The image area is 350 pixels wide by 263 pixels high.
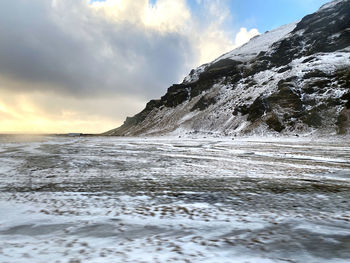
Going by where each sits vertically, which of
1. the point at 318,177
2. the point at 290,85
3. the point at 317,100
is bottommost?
the point at 318,177

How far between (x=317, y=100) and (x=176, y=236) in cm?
7739

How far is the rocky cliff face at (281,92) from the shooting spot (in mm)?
65875

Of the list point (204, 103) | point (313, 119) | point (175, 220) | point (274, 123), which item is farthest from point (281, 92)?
point (175, 220)

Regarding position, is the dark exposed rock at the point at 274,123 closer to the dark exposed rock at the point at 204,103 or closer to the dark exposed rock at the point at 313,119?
the dark exposed rock at the point at 313,119

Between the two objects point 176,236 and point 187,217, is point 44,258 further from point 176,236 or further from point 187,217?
point 187,217

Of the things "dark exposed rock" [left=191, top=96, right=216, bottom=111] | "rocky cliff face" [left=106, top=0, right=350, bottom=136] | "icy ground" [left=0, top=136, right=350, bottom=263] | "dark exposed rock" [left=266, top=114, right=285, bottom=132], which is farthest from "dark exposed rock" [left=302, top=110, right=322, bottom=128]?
"icy ground" [left=0, top=136, right=350, bottom=263]

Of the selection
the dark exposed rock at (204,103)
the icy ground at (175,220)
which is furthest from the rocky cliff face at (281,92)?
the icy ground at (175,220)

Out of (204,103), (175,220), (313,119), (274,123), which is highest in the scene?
(204,103)

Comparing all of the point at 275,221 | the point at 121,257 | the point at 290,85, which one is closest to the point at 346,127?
the point at 290,85

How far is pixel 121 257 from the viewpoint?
3996mm

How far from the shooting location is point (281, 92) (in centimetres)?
7756

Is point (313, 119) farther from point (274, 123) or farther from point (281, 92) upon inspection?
point (281, 92)

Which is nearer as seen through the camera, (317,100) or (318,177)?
(318,177)

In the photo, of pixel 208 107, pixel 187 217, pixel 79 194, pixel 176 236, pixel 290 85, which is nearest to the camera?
pixel 176 236
